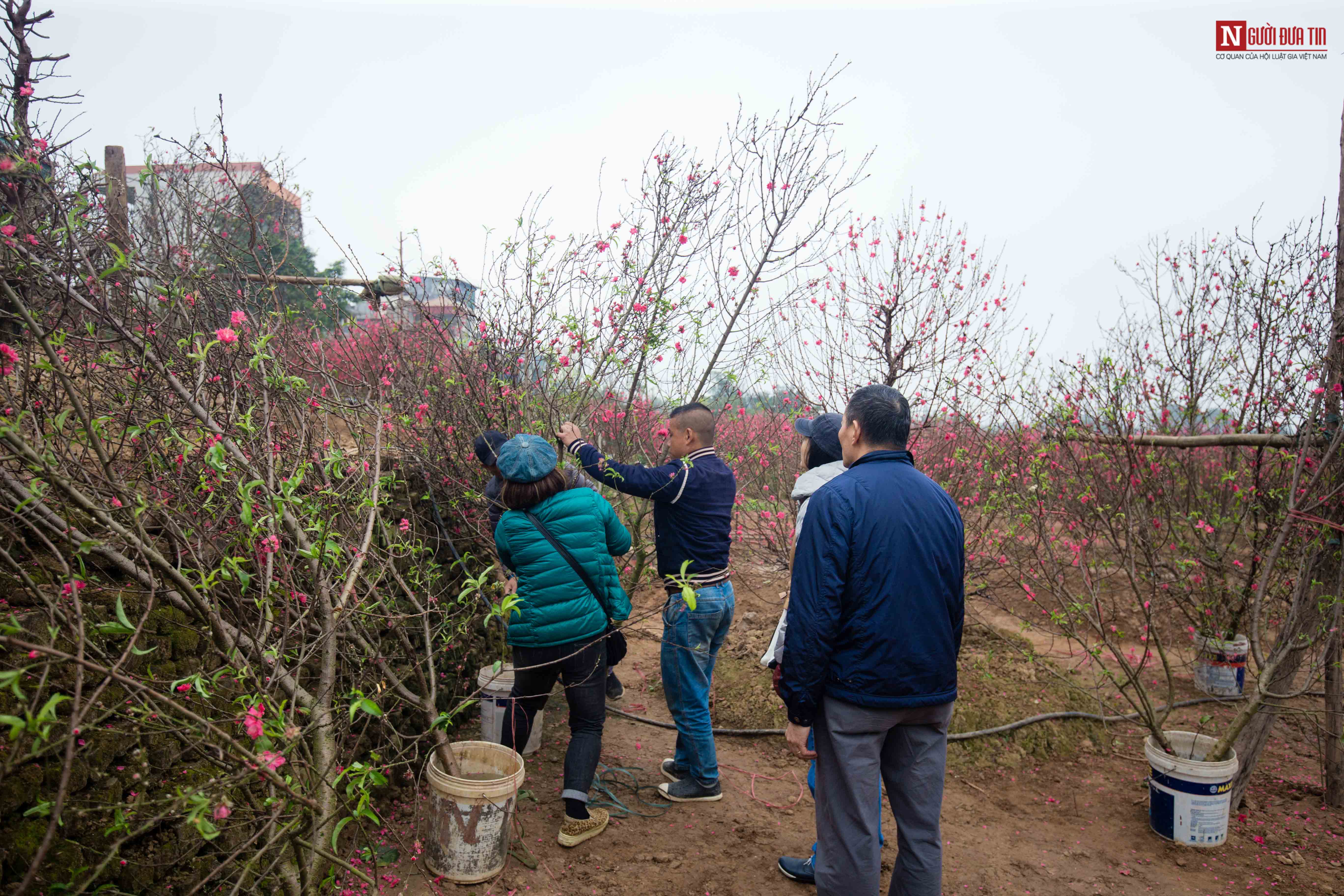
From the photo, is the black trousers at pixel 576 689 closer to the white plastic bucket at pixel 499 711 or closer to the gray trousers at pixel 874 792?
the white plastic bucket at pixel 499 711

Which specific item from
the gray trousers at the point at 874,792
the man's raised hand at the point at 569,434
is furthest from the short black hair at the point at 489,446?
the gray trousers at the point at 874,792

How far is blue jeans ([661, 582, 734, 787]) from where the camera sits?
12.1ft

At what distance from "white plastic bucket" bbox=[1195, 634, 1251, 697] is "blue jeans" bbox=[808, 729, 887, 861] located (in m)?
3.59

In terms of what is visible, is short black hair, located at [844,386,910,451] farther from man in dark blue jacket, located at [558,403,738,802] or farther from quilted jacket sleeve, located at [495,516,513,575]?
quilted jacket sleeve, located at [495,516,513,575]

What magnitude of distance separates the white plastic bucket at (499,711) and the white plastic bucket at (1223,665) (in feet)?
16.7

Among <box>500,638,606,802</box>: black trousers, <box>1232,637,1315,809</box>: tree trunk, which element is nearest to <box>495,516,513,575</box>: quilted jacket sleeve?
<box>500,638,606,802</box>: black trousers

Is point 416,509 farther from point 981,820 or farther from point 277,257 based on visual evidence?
point 277,257

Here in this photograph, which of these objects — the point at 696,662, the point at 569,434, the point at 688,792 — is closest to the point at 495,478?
the point at 569,434

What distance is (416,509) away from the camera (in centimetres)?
446

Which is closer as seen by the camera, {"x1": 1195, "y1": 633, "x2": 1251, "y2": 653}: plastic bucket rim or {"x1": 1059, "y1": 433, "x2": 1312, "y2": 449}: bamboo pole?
{"x1": 1059, "y1": 433, "x2": 1312, "y2": 449}: bamboo pole

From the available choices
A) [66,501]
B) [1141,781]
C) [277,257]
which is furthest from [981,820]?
[277,257]

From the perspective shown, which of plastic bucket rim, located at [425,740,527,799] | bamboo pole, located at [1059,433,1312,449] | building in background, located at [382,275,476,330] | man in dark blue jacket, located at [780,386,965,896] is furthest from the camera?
building in background, located at [382,275,476,330]

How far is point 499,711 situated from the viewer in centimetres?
388

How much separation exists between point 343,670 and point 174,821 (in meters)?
0.90
